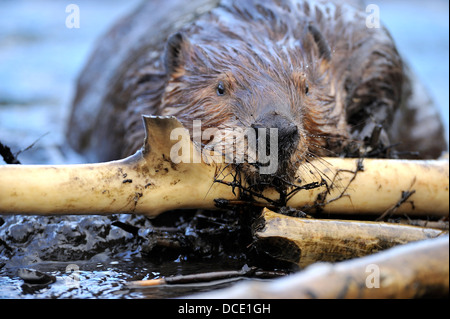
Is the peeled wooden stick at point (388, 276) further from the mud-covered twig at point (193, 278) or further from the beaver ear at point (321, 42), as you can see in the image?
the beaver ear at point (321, 42)

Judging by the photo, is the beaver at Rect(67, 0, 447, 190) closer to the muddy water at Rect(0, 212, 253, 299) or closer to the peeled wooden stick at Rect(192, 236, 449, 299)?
the muddy water at Rect(0, 212, 253, 299)

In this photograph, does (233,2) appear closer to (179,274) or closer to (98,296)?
(179,274)

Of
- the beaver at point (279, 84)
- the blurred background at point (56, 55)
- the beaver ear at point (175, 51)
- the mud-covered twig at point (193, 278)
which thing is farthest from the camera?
the blurred background at point (56, 55)

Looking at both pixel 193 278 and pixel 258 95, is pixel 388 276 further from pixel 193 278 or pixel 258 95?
pixel 258 95

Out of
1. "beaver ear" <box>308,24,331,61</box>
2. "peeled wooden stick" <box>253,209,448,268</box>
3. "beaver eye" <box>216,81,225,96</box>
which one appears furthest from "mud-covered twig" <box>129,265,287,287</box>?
"beaver ear" <box>308,24,331,61</box>

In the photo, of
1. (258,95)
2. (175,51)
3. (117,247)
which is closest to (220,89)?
(258,95)

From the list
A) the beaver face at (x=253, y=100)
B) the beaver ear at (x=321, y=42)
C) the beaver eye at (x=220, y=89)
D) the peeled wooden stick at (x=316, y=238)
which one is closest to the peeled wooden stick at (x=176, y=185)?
the beaver face at (x=253, y=100)

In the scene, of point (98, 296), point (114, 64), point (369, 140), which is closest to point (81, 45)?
point (114, 64)
